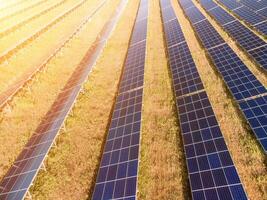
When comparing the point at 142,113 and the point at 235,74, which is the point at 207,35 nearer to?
the point at 235,74

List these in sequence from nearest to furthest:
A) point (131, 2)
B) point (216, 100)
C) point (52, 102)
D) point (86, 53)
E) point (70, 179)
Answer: point (70, 179) < point (216, 100) < point (52, 102) < point (86, 53) < point (131, 2)

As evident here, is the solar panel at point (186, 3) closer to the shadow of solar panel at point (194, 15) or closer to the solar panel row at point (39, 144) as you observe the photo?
the shadow of solar panel at point (194, 15)

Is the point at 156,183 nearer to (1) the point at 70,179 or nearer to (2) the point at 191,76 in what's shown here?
(1) the point at 70,179

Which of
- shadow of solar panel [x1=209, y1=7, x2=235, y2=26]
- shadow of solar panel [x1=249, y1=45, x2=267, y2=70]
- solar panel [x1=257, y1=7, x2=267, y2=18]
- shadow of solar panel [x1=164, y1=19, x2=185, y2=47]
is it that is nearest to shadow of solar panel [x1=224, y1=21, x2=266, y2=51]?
shadow of solar panel [x1=249, y1=45, x2=267, y2=70]

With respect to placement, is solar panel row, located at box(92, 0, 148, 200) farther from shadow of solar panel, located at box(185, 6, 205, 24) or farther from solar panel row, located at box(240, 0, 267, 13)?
solar panel row, located at box(240, 0, 267, 13)

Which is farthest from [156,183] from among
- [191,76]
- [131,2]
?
[131,2]

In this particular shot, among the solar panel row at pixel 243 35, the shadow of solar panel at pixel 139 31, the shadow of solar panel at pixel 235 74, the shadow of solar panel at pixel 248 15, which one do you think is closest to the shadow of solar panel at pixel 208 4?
the solar panel row at pixel 243 35

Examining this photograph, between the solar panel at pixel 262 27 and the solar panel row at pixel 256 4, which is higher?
the solar panel at pixel 262 27
